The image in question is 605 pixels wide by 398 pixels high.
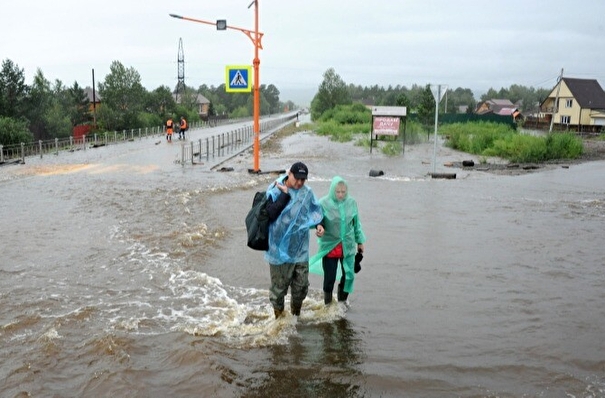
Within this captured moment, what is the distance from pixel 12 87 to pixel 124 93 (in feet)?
48.2

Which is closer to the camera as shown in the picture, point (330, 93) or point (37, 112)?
point (37, 112)

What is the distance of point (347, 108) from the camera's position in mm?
65125

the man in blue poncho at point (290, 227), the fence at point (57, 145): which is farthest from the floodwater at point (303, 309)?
the fence at point (57, 145)

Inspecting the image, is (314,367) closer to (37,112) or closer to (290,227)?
(290,227)

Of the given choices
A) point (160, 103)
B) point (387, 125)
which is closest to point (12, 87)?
point (160, 103)

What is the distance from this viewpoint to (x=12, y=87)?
5206 centimetres

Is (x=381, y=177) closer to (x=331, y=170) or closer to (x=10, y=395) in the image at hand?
(x=331, y=170)

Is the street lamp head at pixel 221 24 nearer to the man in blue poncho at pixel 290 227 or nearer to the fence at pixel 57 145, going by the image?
the fence at pixel 57 145

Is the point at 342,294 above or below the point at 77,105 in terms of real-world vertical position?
below

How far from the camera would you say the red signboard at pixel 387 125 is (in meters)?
28.9

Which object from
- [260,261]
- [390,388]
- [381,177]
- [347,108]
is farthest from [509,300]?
[347,108]

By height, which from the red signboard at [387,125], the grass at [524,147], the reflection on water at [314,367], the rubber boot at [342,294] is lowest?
the reflection on water at [314,367]

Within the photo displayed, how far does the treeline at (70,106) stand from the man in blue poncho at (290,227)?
3684 cm

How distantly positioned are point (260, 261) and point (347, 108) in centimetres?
5789
